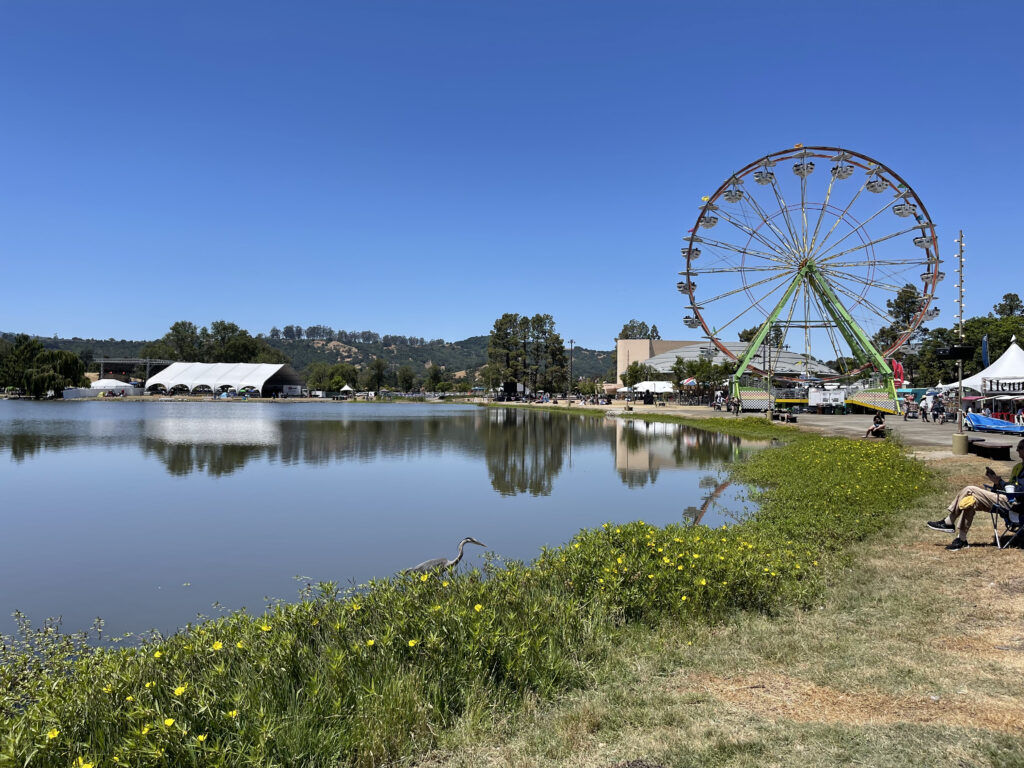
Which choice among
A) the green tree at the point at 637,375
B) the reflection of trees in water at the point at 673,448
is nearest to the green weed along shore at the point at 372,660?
the reflection of trees in water at the point at 673,448

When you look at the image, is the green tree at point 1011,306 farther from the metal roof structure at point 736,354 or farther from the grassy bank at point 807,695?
the grassy bank at point 807,695

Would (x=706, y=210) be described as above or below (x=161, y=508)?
above

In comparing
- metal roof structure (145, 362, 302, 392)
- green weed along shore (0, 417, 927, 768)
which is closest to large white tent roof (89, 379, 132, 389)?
metal roof structure (145, 362, 302, 392)

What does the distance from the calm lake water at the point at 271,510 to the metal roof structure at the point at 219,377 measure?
104805 millimetres

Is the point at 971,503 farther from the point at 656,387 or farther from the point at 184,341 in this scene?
the point at 184,341

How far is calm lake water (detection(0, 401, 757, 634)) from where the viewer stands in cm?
877

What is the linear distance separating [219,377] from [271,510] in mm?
128895

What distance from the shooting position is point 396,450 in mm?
28062

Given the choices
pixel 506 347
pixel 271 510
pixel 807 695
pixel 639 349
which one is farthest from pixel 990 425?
pixel 639 349

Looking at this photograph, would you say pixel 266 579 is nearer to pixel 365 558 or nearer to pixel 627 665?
pixel 365 558

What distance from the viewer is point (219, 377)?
131m

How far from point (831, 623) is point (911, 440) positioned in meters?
24.0

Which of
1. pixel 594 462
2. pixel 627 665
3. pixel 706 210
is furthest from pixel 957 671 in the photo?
pixel 706 210

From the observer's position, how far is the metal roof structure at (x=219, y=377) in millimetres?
128000
